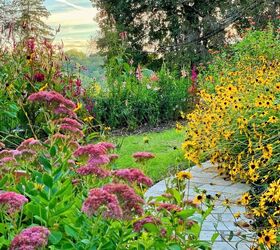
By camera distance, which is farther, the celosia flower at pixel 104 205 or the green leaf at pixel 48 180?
the green leaf at pixel 48 180

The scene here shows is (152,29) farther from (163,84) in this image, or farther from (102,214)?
(102,214)

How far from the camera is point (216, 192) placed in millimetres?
5027

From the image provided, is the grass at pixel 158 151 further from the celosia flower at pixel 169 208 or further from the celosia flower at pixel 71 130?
the celosia flower at pixel 169 208

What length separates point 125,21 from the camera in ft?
68.8

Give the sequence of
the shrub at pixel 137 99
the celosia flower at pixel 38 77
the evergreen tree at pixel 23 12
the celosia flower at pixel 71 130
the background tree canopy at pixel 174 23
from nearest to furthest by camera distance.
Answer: the celosia flower at pixel 71 130 → the celosia flower at pixel 38 77 → the shrub at pixel 137 99 → the evergreen tree at pixel 23 12 → the background tree canopy at pixel 174 23

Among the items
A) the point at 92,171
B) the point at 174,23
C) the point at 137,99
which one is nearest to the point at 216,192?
the point at 92,171

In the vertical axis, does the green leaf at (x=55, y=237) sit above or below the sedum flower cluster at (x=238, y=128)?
above

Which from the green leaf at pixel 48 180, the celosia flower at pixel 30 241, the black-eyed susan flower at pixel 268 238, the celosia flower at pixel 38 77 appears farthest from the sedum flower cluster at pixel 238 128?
the celosia flower at pixel 30 241

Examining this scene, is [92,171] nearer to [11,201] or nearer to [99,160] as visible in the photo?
[99,160]

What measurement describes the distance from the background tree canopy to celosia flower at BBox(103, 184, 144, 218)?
54.3 ft

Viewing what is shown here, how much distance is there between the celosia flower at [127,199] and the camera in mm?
2072

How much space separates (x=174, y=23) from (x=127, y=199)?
18.7m

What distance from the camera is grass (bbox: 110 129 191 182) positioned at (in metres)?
5.90

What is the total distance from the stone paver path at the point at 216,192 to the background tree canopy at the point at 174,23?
12956 mm
